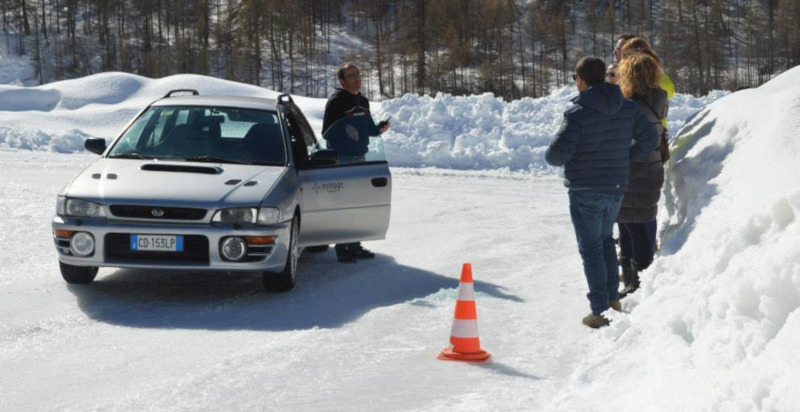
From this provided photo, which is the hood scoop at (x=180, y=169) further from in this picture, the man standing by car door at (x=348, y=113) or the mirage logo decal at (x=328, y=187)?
the man standing by car door at (x=348, y=113)

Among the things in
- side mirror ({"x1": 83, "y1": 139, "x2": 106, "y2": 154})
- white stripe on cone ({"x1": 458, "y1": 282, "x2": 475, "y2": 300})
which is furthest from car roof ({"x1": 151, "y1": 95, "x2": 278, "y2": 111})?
white stripe on cone ({"x1": 458, "y1": 282, "x2": 475, "y2": 300})

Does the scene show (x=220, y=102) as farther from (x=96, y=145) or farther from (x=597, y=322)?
(x=597, y=322)

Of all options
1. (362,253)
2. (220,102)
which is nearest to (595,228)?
(362,253)

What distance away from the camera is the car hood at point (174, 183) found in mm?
8109

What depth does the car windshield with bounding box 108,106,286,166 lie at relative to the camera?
30.2ft

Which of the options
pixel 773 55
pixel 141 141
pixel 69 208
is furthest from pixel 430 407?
pixel 773 55

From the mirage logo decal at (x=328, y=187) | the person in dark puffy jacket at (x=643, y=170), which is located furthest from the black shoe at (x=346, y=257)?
the person in dark puffy jacket at (x=643, y=170)

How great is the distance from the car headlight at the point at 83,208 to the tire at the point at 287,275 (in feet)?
4.59

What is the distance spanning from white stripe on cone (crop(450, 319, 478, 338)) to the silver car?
224cm

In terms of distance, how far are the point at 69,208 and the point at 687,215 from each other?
4667mm

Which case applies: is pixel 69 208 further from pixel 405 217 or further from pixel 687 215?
pixel 405 217

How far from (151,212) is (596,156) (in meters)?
3.38

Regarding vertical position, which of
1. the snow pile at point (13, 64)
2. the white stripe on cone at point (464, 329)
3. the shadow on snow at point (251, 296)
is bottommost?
the shadow on snow at point (251, 296)

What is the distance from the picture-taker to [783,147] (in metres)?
6.48
